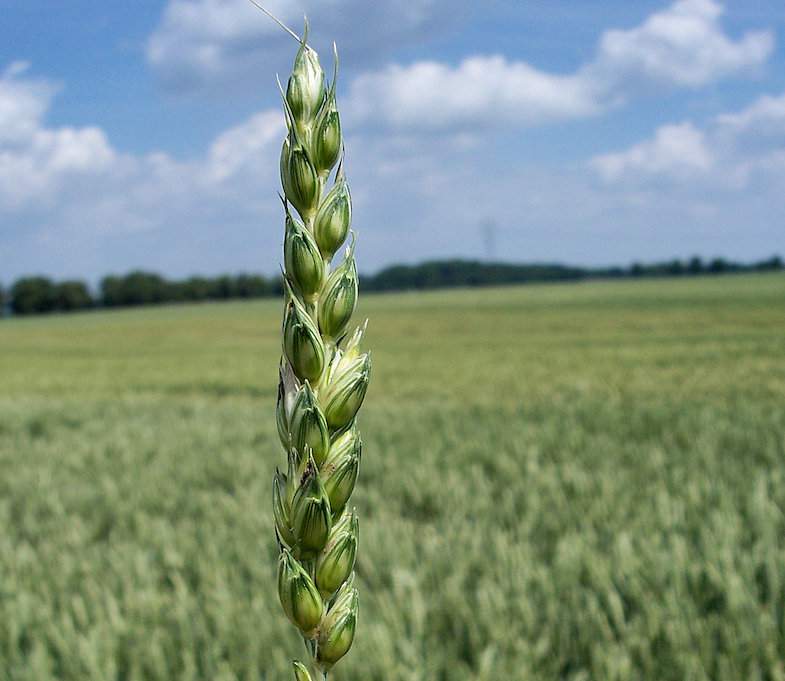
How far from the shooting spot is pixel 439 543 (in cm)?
371

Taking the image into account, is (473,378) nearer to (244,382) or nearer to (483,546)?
(244,382)

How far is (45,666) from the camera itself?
257 cm

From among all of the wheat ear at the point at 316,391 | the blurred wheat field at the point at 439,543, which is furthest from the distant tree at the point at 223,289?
the wheat ear at the point at 316,391

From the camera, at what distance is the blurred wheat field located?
2.55 metres

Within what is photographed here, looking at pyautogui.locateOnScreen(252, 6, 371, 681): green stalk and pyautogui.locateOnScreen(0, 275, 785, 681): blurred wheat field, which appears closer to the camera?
pyautogui.locateOnScreen(252, 6, 371, 681): green stalk

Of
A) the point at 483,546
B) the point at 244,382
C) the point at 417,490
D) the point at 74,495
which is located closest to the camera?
the point at 483,546

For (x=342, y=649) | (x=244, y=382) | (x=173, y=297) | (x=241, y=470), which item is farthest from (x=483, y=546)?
(x=173, y=297)

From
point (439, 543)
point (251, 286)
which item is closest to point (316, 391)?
point (439, 543)

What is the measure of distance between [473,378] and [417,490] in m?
11.0

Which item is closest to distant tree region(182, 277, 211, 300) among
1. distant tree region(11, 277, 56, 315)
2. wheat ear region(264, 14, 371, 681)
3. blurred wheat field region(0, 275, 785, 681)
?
distant tree region(11, 277, 56, 315)

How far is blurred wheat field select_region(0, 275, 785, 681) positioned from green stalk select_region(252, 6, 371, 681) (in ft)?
6.65

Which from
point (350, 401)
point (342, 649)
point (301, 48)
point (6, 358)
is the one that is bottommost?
point (6, 358)

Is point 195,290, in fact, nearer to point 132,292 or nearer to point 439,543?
point 132,292

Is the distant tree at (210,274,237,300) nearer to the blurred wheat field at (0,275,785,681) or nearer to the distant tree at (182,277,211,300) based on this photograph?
the distant tree at (182,277,211,300)
